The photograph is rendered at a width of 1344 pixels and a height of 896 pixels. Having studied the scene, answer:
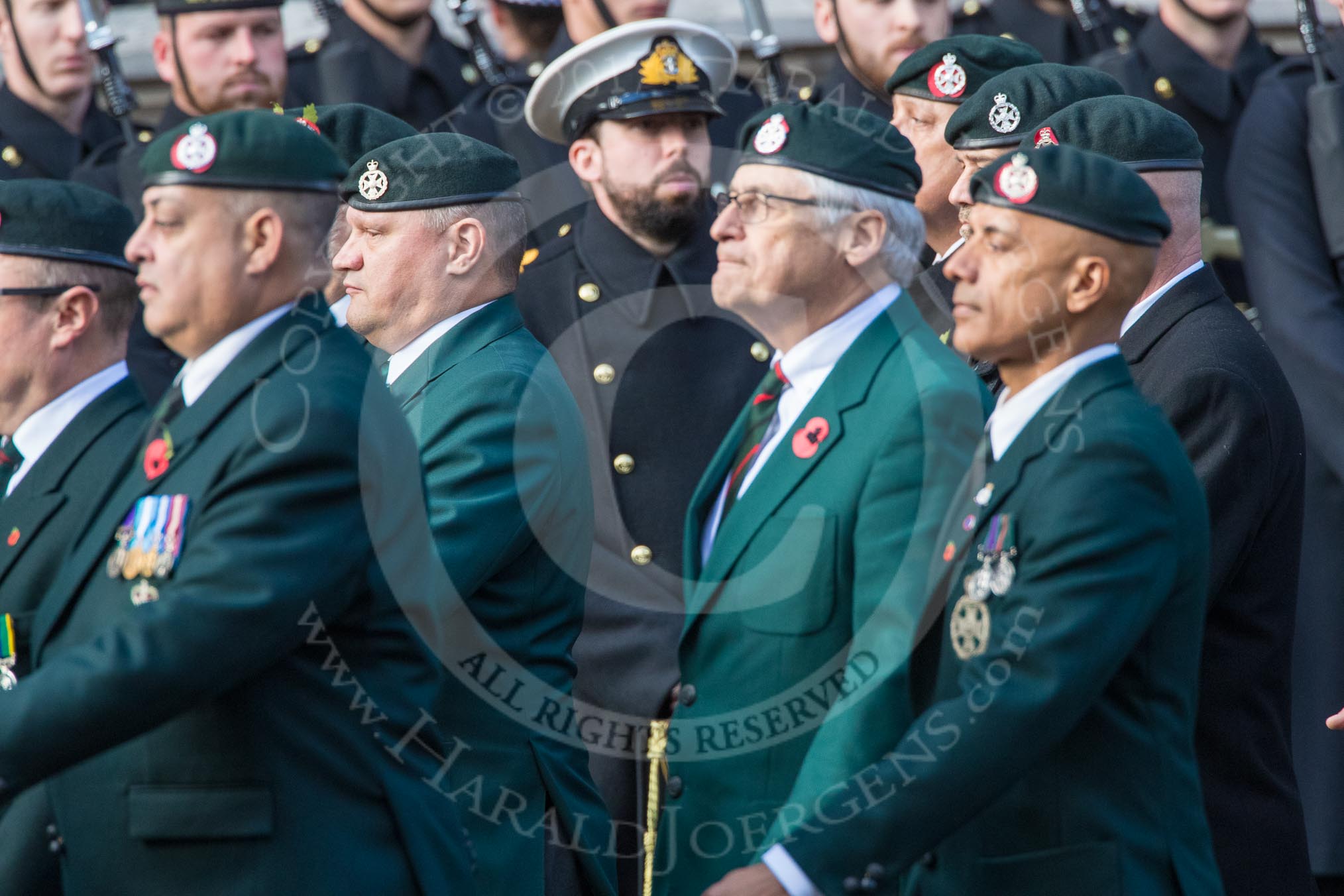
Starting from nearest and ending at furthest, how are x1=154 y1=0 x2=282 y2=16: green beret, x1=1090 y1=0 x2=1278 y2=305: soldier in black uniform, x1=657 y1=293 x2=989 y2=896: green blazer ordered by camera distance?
x1=657 y1=293 x2=989 y2=896: green blazer → x1=154 y1=0 x2=282 y2=16: green beret → x1=1090 y1=0 x2=1278 y2=305: soldier in black uniform

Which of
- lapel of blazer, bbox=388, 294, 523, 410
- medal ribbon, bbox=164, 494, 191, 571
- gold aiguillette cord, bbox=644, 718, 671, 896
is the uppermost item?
medal ribbon, bbox=164, 494, 191, 571

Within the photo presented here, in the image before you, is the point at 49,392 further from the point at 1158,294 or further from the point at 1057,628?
the point at 1158,294

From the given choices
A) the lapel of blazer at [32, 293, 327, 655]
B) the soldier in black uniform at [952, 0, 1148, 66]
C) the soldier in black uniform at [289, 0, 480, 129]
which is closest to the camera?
the lapel of blazer at [32, 293, 327, 655]

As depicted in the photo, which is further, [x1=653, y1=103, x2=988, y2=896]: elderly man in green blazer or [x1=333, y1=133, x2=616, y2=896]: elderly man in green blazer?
[x1=333, y1=133, x2=616, y2=896]: elderly man in green blazer

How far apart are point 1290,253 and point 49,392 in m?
3.69

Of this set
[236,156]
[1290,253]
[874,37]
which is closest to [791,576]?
[236,156]

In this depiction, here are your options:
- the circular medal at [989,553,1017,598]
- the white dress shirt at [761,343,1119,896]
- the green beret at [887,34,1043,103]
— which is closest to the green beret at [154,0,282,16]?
the green beret at [887,34,1043,103]

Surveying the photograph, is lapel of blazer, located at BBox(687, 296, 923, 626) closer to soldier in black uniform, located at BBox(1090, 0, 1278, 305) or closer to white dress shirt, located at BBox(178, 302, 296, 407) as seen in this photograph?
white dress shirt, located at BBox(178, 302, 296, 407)

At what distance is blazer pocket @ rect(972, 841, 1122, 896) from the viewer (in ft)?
10.3

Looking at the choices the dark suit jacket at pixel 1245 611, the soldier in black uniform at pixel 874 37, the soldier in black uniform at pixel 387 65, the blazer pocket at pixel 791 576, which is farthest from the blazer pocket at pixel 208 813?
the soldier in black uniform at pixel 387 65

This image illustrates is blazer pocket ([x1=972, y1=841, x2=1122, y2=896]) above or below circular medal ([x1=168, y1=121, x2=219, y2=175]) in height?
below

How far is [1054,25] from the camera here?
751cm

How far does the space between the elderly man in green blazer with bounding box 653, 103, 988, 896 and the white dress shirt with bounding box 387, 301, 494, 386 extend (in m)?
0.59

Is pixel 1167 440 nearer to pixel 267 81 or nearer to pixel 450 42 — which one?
pixel 267 81
